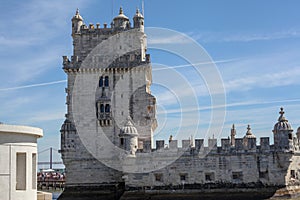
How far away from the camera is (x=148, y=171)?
3941cm

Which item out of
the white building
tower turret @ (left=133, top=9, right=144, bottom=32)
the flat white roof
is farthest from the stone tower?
the white building

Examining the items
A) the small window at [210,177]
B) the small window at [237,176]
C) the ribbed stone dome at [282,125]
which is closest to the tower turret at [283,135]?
the ribbed stone dome at [282,125]

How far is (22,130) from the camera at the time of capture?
21391 mm

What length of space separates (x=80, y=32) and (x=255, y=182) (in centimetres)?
2074

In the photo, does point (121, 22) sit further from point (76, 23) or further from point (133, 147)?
point (133, 147)

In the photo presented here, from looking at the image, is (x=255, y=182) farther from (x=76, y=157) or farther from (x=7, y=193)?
(x=7, y=193)

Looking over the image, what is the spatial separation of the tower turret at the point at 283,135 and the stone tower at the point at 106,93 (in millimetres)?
11186

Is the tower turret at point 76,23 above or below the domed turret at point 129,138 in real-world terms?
above

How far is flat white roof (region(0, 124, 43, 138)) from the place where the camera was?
20.6m

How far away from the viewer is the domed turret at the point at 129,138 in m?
39.6

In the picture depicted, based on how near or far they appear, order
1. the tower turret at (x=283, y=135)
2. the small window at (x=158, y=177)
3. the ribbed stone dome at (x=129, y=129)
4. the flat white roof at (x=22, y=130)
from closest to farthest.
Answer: the flat white roof at (x=22, y=130) → the tower turret at (x=283, y=135) → the small window at (x=158, y=177) → the ribbed stone dome at (x=129, y=129)

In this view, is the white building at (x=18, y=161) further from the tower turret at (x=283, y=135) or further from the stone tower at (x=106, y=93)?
the tower turret at (x=283, y=135)

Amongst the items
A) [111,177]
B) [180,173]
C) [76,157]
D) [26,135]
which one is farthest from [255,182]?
[26,135]

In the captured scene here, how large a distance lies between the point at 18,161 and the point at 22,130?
160 centimetres
